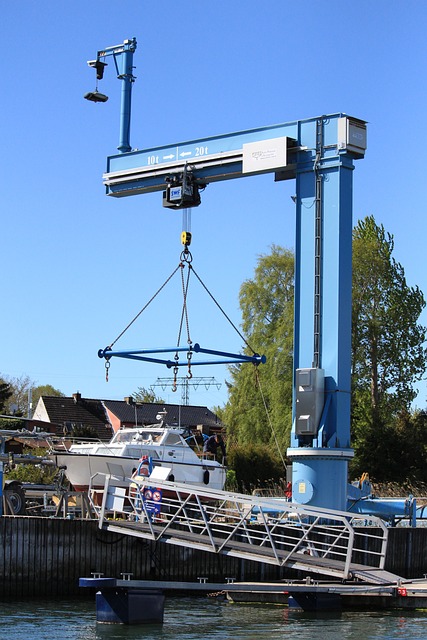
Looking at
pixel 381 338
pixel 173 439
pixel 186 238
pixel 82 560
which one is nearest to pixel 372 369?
pixel 381 338

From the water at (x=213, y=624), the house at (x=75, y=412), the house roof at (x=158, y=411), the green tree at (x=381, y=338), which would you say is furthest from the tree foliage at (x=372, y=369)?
the water at (x=213, y=624)

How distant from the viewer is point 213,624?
62.3 ft

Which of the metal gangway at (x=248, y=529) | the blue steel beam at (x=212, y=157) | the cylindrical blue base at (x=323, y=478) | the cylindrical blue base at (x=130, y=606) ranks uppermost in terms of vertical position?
the blue steel beam at (x=212, y=157)

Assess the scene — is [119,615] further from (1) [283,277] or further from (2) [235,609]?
(1) [283,277]

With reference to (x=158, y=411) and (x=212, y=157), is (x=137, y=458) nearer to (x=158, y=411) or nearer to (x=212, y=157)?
(x=212, y=157)

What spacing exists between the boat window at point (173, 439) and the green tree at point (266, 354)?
21587mm

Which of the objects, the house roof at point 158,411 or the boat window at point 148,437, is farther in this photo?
the house roof at point 158,411

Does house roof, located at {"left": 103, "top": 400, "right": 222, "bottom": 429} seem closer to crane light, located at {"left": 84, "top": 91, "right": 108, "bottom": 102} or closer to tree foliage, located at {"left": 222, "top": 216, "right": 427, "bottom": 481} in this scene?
tree foliage, located at {"left": 222, "top": 216, "right": 427, "bottom": 481}

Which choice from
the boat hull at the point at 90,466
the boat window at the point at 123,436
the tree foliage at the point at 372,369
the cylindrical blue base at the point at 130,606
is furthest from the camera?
the tree foliage at the point at 372,369

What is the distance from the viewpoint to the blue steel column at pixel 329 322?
24.3 m

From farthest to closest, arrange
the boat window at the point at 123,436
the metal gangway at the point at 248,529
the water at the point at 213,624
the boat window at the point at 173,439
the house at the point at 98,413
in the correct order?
1. the house at the point at 98,413
2. the boat window at the point at 123,436
3. the boat window at the point at 173,439
4. the metal gangway at the point at 248,529
5. the water at the point at 213,624

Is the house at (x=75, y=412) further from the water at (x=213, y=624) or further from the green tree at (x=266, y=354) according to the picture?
the water at (x=213, y=624)

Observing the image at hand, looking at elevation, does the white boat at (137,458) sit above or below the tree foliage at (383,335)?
below

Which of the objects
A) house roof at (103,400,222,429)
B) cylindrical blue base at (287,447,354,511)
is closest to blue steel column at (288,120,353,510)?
cylindrical blue base at (287,447,354,511)
